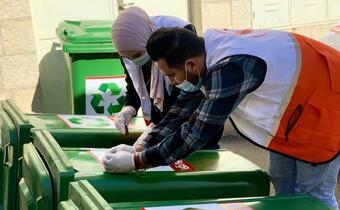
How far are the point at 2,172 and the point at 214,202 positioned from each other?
49.8 inches

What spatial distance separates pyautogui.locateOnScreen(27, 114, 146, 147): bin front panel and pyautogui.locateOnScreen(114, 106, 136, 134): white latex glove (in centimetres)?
3

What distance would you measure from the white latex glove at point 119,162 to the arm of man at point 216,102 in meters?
0.07

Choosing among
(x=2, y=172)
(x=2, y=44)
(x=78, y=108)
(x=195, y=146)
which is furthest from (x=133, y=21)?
(x=2, y=44)

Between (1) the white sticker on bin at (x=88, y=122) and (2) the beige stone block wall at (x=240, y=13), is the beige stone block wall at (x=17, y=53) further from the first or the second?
(2) the beige stone block wall at (x=240, y=13)

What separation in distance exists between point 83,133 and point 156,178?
0.75 meters

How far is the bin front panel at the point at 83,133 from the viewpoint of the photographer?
282cm

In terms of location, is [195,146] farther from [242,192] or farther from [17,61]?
[17,61]

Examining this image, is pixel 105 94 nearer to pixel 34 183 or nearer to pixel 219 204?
pixel 34 183

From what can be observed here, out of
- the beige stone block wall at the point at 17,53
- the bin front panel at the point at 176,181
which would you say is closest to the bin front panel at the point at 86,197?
the bin front panel at the point at 176,181

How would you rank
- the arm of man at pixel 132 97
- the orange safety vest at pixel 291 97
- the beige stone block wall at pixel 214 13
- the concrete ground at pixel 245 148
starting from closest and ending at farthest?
the orange safety vest at pixel 291 97 < the arm of man at pixel 132 97 < the concrete ground at pixel 245 148 < the beige stone block wall at pixel 214 13

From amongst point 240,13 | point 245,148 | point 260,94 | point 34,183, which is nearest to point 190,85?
point 260,94

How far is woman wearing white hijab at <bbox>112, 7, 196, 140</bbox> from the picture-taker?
102 inches

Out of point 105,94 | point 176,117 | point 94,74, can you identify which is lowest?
point 105,94

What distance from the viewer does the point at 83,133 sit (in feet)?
9.34
